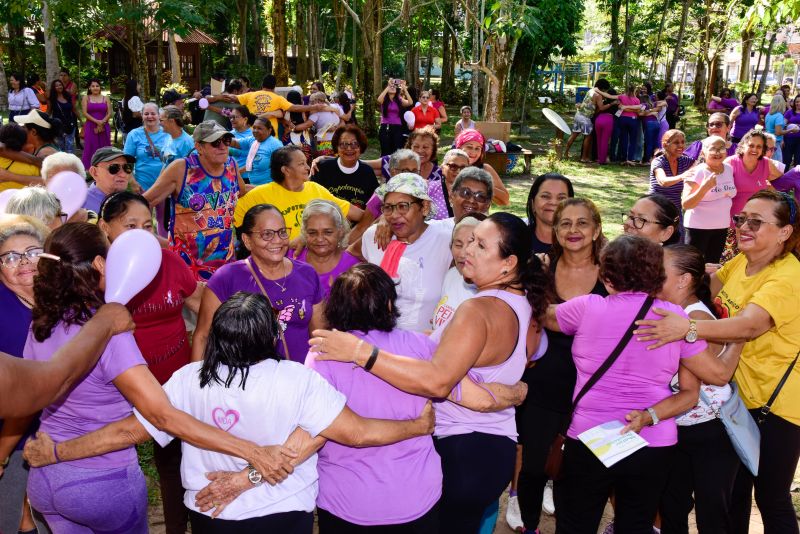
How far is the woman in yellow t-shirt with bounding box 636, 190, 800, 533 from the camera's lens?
2.90 meters

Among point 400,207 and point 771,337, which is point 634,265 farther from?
point 400,207

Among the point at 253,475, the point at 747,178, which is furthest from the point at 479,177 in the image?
the point at 747,178

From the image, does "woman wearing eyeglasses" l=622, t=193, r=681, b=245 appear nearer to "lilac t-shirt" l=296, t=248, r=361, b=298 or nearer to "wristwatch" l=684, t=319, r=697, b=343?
"wristwatch" l=684, t=319, r=697, b=343

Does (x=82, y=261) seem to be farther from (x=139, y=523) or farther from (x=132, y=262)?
(x=139, y=523)

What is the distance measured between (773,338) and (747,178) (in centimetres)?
375

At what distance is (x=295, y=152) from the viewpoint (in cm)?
464

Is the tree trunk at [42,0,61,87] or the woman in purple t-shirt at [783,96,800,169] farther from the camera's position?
the tree trunk at [42,0,61,87]

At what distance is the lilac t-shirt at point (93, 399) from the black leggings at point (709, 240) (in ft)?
17.4

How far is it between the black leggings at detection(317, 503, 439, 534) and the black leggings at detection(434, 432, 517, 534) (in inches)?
6.2

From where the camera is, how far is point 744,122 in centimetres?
1430

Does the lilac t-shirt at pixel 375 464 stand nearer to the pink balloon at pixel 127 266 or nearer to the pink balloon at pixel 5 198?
the pink balloon at pixel 127 266

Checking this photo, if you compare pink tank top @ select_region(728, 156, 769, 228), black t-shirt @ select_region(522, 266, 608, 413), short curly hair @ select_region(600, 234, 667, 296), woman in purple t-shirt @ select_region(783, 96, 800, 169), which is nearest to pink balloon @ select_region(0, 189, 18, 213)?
black t-shirt @ select_region(522, 266, 608, 413)

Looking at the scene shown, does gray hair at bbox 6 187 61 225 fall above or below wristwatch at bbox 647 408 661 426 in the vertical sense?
above

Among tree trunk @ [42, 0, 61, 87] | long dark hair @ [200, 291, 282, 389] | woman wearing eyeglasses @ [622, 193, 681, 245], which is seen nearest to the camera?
long dark hair @ [200, 291, 282, 389]
